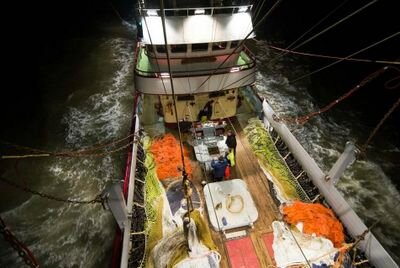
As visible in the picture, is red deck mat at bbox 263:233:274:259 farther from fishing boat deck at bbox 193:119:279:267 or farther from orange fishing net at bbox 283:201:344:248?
orange fishing net at bbox 283:201:344:248

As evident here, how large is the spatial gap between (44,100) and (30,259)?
14861mm

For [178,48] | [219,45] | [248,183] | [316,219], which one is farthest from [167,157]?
[316,219]

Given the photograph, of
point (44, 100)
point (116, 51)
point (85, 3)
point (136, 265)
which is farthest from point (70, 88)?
point (85, 3)

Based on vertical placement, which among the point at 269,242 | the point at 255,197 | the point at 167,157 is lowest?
the point at 269,242

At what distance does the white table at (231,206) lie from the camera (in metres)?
6.52

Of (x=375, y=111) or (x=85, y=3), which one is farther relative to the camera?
(x=85, y=3)

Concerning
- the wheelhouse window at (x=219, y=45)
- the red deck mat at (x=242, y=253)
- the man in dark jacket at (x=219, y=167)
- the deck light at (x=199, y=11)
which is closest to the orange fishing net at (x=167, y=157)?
the man in dark jacket at (x=219, y=167)

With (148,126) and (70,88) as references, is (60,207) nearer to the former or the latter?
(148,126)

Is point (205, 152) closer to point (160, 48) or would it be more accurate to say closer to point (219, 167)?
point (219, 167)

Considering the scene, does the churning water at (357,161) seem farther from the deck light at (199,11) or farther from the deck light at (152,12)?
the deck light at (152,12)

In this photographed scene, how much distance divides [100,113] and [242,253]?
11.8 meters

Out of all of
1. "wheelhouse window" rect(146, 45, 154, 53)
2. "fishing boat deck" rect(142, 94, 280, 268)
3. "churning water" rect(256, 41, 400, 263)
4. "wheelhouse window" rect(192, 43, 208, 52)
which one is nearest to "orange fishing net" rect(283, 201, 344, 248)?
"fishing boat deck" rect(142, 94, 280, 268)

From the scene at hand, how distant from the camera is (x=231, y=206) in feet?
22.3

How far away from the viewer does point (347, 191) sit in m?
10.8
